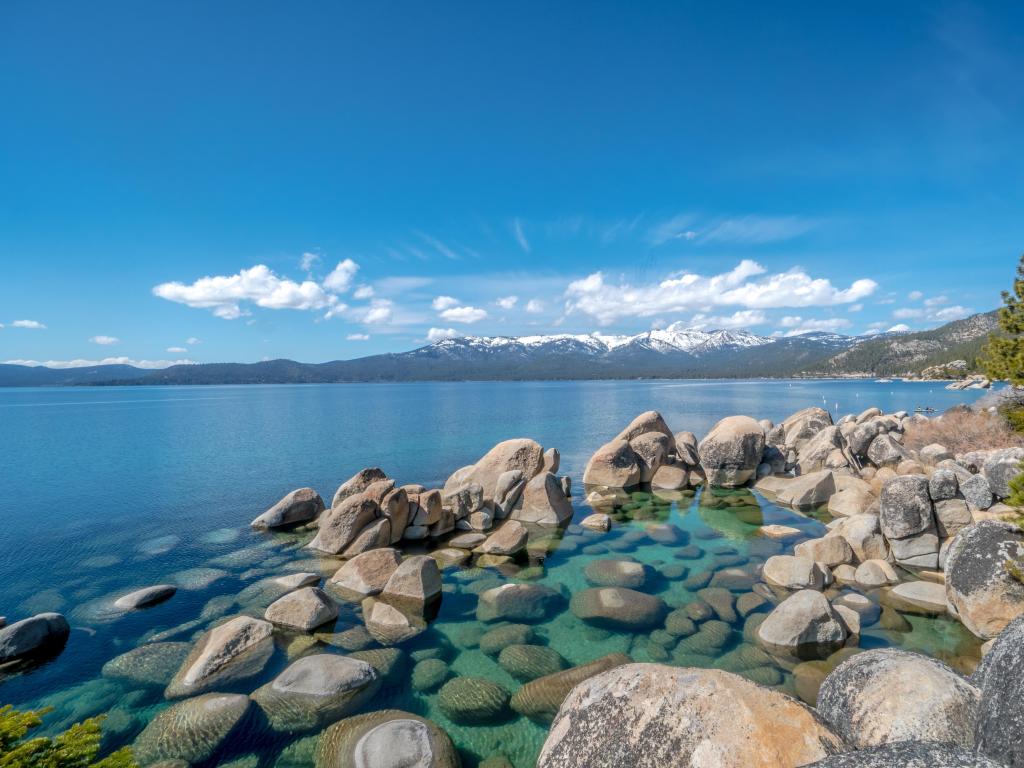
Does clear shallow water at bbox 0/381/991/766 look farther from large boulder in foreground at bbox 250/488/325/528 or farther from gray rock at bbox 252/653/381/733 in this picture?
large boulder in foreground at bbox 250/488/325/528

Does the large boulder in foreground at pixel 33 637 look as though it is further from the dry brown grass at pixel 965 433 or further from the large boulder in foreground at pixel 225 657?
the dry brown grass at pixel 965 433

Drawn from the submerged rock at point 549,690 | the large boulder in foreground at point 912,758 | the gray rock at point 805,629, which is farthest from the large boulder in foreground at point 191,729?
the gray rock at point 805,629

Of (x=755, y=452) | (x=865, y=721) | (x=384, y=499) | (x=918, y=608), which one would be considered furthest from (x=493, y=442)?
(x=865, y=721)

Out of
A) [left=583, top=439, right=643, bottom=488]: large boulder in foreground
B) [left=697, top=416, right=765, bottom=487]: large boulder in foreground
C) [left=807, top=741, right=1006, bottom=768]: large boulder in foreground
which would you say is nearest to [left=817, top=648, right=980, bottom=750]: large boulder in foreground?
[left=807, top=741, right=1006, bottom=768]: large boulder in foreground

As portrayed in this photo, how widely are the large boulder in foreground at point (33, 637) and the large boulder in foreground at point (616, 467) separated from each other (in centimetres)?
2510

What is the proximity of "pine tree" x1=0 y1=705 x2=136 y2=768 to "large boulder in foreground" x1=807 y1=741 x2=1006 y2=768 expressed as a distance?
679 centimetres

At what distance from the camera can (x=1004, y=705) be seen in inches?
229

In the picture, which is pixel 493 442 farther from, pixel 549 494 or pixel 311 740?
pixel 311 740

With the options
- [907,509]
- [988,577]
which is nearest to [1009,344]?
[988,577]

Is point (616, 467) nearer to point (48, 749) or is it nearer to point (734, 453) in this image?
point (734, 453)

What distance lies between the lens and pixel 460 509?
77.0 feet

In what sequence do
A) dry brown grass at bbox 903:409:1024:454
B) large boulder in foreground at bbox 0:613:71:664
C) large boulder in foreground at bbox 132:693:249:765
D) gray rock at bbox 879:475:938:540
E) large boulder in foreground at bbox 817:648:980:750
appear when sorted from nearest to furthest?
large boulder in foreground at bbox 817:648:980:750
large boulder in foreground at bbox 132:693:249:765
large boulder in foreground at bbox 0:613:71:664
gray rock at bbox 879:475:938:540
dry brown grass at bbox 903:409:1024:454

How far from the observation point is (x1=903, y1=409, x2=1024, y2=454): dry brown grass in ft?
98.7

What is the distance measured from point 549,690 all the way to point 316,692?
4997mm
